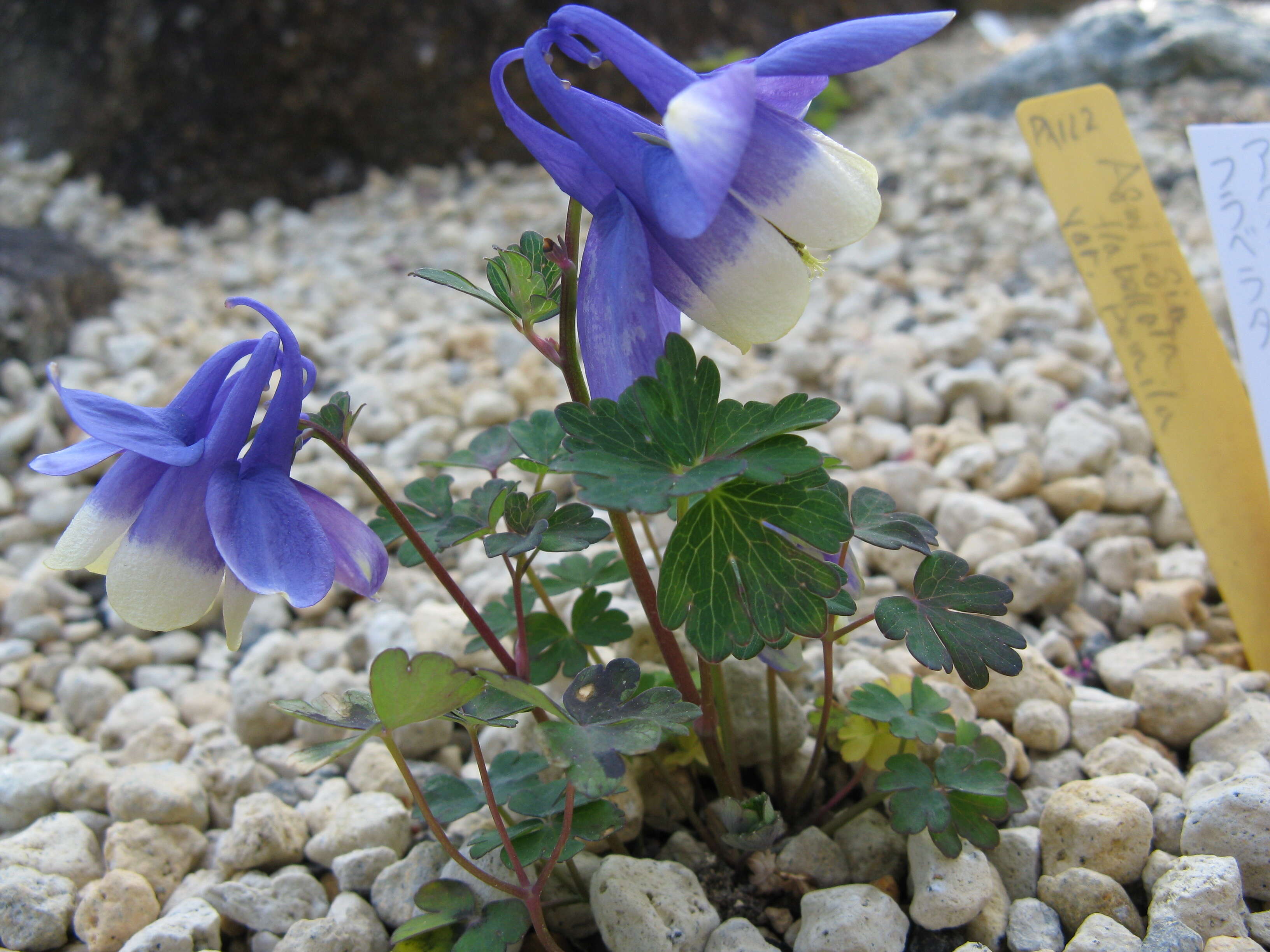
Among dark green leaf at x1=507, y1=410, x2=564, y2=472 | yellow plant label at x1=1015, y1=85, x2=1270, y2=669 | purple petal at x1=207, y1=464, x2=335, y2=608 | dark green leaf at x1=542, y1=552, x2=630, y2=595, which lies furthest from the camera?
yellow plant label at x1=1015, y1=85, x2=1270, y2=669

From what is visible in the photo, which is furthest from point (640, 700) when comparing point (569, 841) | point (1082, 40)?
point (1082, 40)

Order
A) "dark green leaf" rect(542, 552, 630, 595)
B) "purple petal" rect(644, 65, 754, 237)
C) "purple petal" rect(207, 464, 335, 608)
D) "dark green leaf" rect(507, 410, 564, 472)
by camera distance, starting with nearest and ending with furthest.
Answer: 1. "purple petal" rect(644, 65, 754, 237)
2. "purple petal" rect(207, 464, 335, 608)
3. "dark green leaf" rect(507, 410, 564, 472)
4. "dark green leaf" rect(542, 552, 630, 595)

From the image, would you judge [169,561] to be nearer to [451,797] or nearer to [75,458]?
[75,458]

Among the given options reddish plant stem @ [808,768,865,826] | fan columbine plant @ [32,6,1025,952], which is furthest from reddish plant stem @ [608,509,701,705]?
reddish plant stem @ [808,768,865,826]

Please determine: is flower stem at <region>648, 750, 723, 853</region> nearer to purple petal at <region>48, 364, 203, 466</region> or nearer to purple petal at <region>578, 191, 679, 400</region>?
purple petal at <region>578, 191, 679, 400</region>

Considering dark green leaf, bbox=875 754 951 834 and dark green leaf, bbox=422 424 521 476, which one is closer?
dark green leaf, bbox=875 754 951 834

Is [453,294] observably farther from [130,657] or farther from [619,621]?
[619,621]

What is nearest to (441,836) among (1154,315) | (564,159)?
(564,159)

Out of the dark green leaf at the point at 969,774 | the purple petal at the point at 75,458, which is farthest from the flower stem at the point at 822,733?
the purple petal at the point at 75,458
